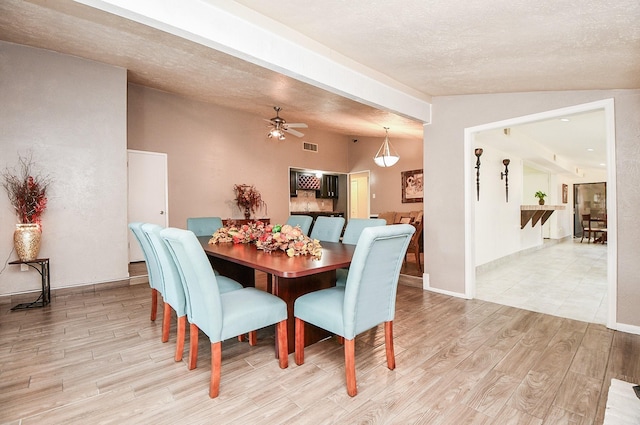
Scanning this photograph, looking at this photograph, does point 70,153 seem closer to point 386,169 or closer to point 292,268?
point 292,268

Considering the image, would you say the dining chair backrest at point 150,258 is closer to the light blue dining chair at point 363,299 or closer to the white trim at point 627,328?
the light blue dining chair at point 363,299

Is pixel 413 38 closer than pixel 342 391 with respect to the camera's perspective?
No

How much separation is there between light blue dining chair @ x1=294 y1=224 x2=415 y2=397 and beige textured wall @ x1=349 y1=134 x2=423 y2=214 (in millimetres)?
5850

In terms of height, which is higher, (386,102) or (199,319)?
(386,102)

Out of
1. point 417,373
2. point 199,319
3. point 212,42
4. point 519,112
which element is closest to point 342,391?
point 417,373

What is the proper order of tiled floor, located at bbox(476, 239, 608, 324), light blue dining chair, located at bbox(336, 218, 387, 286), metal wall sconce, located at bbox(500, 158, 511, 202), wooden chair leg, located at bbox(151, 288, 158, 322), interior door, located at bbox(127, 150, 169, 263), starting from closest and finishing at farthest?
1. wooden chair leg, located at bbox(151, 288, 158, 322)
2. light blue dining chair, located at bbox(336, 218, 387, 286)
3. tiled floor, located at bbox(476, 239, 608, 324)
4. interior door, located at bbox(127, 150, 169, 263)
5. metal wall sconce, located at bbox(500, 158, 511, 202)

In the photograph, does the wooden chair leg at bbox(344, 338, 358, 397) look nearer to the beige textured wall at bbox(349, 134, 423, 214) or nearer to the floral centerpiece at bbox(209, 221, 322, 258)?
the floral centerpiece at bbox(209, 221, 322, 258)

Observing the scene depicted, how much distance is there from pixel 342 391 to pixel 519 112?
338 cm

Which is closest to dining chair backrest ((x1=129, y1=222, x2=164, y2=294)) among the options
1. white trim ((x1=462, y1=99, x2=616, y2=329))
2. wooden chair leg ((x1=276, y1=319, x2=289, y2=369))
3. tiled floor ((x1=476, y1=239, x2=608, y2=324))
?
wooden chair leg ((x1=276, y1=319, x2=289, y2=369))

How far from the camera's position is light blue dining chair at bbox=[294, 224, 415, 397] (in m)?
1.78

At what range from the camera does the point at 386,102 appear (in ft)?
11.4

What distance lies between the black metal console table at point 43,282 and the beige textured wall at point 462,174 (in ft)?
15.4

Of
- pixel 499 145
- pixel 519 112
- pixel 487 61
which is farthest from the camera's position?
pixel 499 145

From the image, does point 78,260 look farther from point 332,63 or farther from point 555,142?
point 555,142
